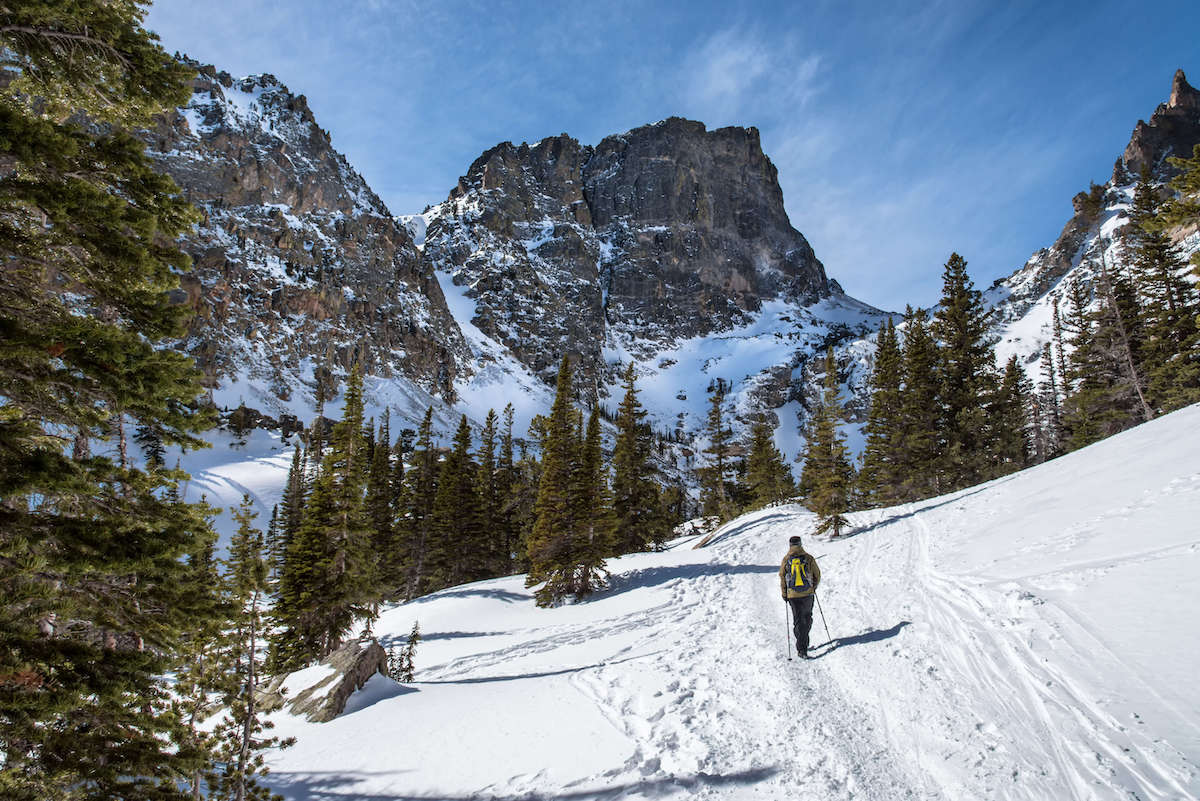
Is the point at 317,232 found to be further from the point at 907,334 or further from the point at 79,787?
the point at 79,787

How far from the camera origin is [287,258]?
13450 cm

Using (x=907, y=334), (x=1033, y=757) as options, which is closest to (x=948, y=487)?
(x=907, y=334)

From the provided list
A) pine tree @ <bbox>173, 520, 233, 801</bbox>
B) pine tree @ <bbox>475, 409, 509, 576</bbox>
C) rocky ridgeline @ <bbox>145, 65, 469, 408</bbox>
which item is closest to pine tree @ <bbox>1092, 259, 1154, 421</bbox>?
pine tree @ <bbox>173, 520, 233, 801</bbox>

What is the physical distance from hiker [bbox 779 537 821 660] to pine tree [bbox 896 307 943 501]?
23.0 m

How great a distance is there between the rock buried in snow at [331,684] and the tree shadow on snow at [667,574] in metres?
10.3

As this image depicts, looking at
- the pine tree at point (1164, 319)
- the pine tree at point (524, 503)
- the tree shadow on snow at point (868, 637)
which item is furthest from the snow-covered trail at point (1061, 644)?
the pine tree at point (524, 503)

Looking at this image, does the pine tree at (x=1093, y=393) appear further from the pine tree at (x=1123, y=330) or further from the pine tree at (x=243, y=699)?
the pine tree at (x=243, y=699)

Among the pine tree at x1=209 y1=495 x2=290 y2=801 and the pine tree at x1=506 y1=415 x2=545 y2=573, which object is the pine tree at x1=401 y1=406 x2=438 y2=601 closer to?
the pine tree at x1=506 y1=415 x2=545 y2=573

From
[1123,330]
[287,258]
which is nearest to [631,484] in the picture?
[1123,330]

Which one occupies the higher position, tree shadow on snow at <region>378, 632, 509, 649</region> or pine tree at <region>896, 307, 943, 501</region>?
pine tree at <region>896, 307, 943, 501</region>

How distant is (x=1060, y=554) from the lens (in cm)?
897

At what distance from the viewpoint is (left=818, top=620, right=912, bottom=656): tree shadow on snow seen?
9141 millimetres

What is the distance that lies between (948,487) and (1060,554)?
2494 cm

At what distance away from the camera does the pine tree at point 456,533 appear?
125 ft
